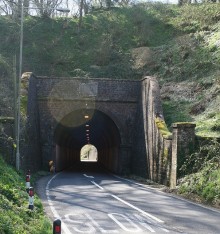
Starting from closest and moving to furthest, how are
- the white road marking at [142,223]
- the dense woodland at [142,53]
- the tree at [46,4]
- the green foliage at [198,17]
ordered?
the white road marking at [142,223]
the dense woodland at [142,53]
the green foliage at [198,17]
the tree at [46,4]

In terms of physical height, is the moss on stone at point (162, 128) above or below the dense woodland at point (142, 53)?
below

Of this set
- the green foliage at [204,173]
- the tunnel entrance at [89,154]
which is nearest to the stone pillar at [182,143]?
the green foliage at [204,173]

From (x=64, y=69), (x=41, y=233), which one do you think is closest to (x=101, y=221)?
(x=41, y=233)

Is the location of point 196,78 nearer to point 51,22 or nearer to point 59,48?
point 59,48

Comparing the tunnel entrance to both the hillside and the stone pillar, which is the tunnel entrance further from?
the stone pillar

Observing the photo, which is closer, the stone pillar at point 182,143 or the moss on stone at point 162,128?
the stone pillar at point 182,143

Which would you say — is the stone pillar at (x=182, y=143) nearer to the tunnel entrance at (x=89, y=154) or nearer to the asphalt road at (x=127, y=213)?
the asphalt road at (x=127, y=213)

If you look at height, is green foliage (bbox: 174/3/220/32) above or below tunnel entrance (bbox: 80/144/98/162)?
above

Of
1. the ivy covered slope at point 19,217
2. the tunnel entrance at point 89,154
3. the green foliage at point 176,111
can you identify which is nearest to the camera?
the ivy covered slope at point 19,217

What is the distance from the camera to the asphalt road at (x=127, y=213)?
8.99 metres

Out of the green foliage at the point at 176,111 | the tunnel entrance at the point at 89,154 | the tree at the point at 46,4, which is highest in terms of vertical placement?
the tree at the point at 46,4

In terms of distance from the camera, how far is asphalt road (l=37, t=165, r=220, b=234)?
8992 mm

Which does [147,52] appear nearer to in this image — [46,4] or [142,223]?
[46,4]

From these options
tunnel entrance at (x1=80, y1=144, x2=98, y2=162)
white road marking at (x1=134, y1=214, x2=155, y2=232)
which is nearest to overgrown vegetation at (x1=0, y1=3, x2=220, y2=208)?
white road marking at (x1=134, y1=214, x2=155, y2=232)
